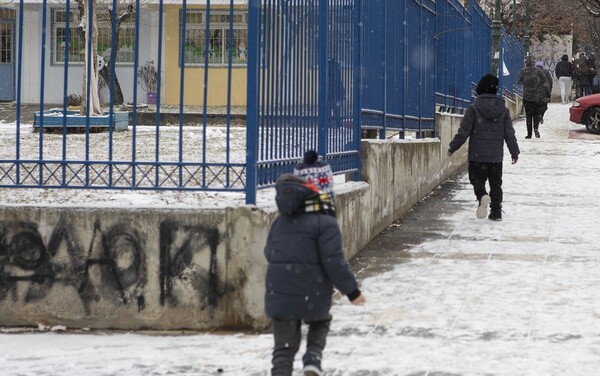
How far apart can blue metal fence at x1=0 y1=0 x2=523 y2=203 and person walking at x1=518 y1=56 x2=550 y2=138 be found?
6.56 meters

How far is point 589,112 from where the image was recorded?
97.3ft

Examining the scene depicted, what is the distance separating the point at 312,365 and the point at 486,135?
8350 millimetres

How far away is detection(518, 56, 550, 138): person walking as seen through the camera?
27453 mm

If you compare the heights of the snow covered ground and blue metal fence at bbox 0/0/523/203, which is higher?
blue metal fence at bbox 0/0/523/203

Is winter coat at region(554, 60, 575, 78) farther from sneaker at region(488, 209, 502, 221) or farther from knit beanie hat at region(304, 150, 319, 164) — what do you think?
knit beanie hat at region(304, 150, 319, 164)

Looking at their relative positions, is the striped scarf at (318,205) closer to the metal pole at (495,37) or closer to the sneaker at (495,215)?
the sneaker at (495,215)

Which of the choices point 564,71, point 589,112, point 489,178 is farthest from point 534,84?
point 564,71

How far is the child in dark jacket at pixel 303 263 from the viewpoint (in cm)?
579

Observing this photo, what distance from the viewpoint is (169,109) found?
3284cm

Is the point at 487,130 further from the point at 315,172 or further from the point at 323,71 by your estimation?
the point at 315,172

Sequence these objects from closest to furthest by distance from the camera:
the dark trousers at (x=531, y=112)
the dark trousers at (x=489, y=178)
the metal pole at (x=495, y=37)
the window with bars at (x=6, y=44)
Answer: the dark trousers at (x=489, y=178)
the dark trousers at (x=531, y=112)
the metal pole at (x=495, y=37)
the window with bars at (x=6, y=44)

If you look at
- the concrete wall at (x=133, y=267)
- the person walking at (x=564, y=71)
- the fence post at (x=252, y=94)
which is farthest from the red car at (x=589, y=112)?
the concrete wall at (x=133, y=267)

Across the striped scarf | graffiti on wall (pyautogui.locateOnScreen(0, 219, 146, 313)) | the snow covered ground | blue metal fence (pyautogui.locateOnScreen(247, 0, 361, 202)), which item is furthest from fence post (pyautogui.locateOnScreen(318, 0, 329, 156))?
the striped scarf

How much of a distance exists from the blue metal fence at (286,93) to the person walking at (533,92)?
6565 millimetres
